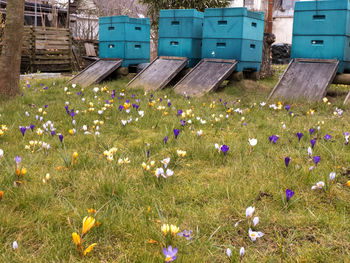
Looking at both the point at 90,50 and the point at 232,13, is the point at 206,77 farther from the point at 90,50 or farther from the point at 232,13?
the point at 90,50

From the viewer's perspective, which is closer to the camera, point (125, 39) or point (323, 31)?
point (323, 31)

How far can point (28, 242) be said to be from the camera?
1972 millimetres

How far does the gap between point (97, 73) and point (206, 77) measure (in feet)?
10.7

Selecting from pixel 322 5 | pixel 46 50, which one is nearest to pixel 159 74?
pixel 322 5

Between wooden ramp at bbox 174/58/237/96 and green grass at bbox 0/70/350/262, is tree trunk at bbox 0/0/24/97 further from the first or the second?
wooden ramp at bbox 174/58/237/96

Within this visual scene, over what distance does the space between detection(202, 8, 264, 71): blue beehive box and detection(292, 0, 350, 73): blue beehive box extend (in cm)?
119

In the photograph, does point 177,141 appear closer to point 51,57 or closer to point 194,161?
point 194,161

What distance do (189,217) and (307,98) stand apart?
500 cm

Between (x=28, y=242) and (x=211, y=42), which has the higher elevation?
(x=211, y=42)

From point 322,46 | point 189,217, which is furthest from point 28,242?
point 322,46

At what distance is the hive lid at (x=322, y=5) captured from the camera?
7.05 meters

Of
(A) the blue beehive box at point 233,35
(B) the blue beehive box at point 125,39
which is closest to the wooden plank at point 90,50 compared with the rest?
(B) the blue beehive box at point 125,39

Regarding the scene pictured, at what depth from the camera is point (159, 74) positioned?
8.78 m

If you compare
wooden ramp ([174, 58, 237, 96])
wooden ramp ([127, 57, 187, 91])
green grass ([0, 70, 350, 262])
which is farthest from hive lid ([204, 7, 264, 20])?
green grass ([0, 70, 350, 262])
